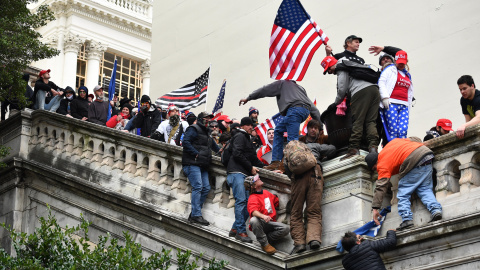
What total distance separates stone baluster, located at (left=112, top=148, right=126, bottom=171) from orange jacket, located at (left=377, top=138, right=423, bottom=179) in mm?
5291

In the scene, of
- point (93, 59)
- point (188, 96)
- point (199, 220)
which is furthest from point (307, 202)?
point (93, 59)

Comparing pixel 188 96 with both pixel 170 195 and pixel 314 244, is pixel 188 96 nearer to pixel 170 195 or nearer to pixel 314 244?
pixel 170 195

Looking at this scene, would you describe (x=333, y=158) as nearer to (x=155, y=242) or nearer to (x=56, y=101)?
(x=155, y=242)

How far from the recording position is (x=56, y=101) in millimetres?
20203

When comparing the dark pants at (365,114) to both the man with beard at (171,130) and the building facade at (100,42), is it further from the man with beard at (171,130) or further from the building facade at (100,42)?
the building facade at (100,42)

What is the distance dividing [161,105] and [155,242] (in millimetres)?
8560

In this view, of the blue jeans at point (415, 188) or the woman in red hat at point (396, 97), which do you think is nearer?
the blue jeans at point (415, 188)

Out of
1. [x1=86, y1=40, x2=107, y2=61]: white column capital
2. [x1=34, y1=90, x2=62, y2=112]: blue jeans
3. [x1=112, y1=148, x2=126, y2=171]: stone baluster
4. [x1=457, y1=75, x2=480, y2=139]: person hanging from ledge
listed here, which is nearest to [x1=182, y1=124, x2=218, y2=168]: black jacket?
[x1=112, y1=148, x2=126, y2=171]: stone baluster

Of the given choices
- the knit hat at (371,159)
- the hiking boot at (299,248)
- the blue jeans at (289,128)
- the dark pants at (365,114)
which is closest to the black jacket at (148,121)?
the blue jeans at (289,128)

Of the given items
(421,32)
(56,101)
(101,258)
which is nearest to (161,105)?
(56,101)

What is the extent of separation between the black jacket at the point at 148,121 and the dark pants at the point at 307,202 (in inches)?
267

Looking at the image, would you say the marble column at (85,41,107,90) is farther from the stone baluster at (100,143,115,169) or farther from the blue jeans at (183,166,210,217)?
the blue jeans at (183,166,210,217)

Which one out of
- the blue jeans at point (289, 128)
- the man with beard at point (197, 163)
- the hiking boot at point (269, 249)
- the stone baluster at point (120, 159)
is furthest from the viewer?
the stone baluster at point (120, 159)

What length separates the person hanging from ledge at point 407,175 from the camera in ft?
34.8
